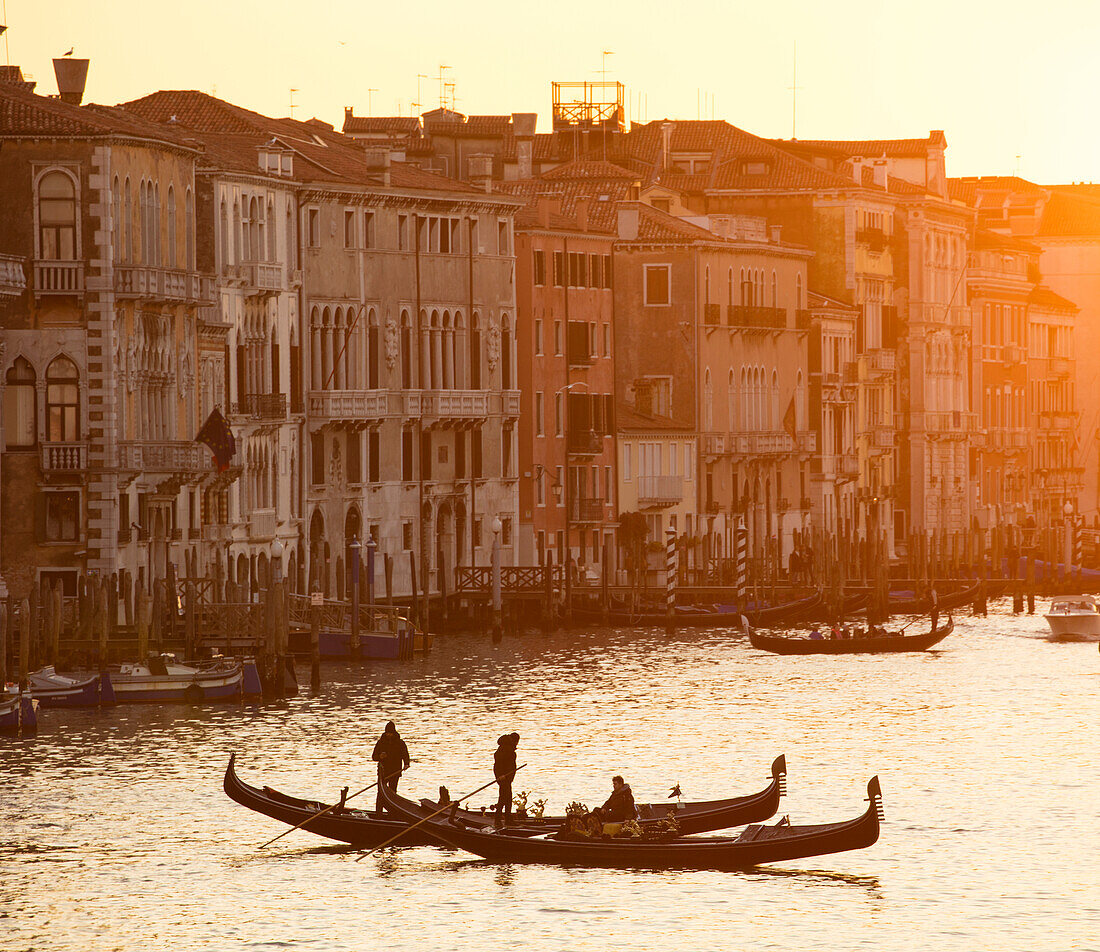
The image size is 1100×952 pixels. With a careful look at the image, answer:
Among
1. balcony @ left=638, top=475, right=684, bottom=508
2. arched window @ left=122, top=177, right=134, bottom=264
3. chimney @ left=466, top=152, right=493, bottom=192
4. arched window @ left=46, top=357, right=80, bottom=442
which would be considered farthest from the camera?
balcony @ left=638, top=475, right=684, bottom=508

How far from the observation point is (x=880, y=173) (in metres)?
110

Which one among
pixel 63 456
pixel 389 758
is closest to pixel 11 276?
pixel 63 456

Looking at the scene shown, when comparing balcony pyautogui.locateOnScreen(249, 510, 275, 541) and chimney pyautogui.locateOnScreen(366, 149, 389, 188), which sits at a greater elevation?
chimney pyautogui.locateOnScreen(366, 149, 389, 188)

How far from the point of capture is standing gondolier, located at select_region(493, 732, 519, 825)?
132 ft

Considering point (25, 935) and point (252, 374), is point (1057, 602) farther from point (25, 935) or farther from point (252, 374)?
point (25, 935)

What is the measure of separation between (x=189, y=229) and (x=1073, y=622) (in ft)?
80.2

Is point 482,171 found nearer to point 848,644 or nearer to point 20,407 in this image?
point 848,644

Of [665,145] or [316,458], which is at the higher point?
[665,145]

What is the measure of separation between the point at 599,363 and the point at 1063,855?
158ft

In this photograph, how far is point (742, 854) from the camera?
1555 inches

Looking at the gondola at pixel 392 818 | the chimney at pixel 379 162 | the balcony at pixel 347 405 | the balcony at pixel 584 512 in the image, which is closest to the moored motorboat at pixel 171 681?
the gondola at pixel 392 818

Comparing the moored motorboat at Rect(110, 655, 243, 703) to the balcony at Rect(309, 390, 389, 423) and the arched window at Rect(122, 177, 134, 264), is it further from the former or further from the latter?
the balcony at Rect(309, 390, 389, 423)

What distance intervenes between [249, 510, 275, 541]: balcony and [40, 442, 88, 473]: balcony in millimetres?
7778

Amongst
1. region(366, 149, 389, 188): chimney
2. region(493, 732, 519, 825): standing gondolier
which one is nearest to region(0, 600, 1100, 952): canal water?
region(493, 732, 519, 825): standing gondolier
